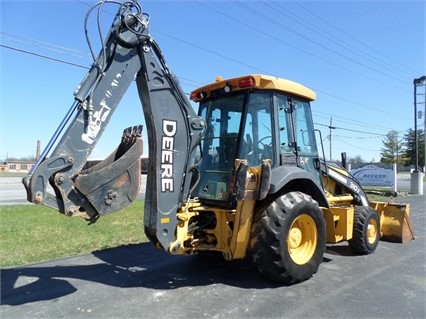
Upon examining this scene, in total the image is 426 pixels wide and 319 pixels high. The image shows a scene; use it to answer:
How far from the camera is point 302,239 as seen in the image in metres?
5.44

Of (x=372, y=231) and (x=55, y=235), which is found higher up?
(x=372, y=231)

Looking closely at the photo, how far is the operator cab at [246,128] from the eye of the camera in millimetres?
5340

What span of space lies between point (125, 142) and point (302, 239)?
8.72ft

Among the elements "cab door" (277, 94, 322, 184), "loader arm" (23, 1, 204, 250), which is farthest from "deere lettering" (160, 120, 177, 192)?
"cab door" (277, 94, 322, 184)

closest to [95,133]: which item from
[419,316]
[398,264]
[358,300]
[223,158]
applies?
[223,158]

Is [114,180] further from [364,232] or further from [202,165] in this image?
[364,232]

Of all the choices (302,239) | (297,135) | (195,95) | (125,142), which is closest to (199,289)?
(302,239)

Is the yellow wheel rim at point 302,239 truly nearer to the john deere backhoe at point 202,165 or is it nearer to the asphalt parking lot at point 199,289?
the john deere backhoe at point 202,165

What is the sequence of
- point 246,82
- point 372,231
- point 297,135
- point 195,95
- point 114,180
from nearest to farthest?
1. point 114,180
2. point 246,82
3. point 297,135
4. point 195,95
5. point 372,231

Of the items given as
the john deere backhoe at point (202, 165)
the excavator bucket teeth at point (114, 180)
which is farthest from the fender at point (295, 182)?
the excavator bucket teeth at point (114, 180)

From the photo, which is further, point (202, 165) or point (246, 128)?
point (202, 165)

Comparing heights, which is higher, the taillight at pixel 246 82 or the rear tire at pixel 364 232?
the taillight at pixel 246 82

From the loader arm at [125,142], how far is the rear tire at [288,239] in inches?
40.8

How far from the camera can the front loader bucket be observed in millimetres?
7891
